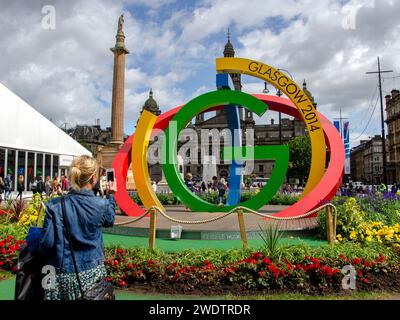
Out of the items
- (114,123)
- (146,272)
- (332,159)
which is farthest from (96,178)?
(114,123)

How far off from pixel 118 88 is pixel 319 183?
25.8 metres

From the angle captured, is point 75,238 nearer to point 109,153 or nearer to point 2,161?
point 2,161

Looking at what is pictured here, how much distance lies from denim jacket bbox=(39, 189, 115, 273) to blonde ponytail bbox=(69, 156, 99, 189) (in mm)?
79

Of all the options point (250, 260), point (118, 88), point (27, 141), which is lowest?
point (250, 260)

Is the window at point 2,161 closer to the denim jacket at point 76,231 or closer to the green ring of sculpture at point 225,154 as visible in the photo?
the green ring of sculpture at point 225,154

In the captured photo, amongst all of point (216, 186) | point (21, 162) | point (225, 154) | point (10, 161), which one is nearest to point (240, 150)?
point (225, 154)

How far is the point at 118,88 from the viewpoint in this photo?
1319 inches

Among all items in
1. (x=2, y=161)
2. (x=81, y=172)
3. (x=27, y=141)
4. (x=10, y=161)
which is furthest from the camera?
(x=27, y=141)

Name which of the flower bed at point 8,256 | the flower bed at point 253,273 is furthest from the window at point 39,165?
the flower bed at point 253,273

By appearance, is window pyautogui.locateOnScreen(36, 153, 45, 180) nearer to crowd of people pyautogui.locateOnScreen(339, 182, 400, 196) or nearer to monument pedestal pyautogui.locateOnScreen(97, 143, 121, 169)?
monument pedestal pyautogui.locateOnScreen(97, 143, 121, 169)

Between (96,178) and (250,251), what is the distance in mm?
4031

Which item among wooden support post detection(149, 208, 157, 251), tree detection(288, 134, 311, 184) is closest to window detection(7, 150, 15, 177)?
wooden support post detection(149, 208, 157, 251)

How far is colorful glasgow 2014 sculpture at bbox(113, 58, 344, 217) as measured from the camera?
483 inches

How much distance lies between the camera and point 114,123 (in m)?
34.3
